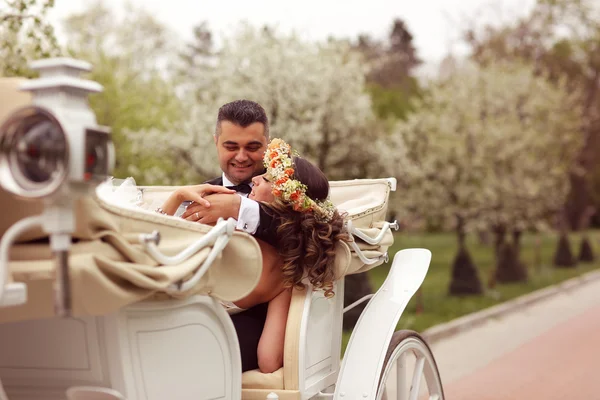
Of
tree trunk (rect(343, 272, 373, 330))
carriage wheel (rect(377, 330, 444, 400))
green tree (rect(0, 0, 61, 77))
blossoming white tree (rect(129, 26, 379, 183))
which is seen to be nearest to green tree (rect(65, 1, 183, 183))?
blossoming white tree (rect(129, 26, 379, 183))

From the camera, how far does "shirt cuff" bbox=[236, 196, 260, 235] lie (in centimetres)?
335

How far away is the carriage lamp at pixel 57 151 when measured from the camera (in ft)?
6.15

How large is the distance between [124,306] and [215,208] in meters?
0.89

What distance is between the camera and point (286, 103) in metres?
13.5

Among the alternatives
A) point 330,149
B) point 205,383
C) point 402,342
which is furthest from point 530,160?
point 205,383

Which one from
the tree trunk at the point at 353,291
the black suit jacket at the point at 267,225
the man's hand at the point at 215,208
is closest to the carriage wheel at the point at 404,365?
the black suit jacket at the point at 267,225

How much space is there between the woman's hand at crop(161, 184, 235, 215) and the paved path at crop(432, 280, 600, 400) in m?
4.62

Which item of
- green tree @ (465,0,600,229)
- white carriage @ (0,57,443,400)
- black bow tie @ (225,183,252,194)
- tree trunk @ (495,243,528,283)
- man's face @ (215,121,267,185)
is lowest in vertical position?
tree trunk @ (495,243,528,283)

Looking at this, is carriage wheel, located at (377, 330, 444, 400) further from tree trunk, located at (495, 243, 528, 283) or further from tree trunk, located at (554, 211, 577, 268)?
tree trunk, located at (554, 211, 577, 268)

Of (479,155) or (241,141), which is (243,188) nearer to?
(241,141)

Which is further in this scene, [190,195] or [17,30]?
[17,30]

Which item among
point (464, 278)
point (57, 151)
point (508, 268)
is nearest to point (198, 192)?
point (57, 151)

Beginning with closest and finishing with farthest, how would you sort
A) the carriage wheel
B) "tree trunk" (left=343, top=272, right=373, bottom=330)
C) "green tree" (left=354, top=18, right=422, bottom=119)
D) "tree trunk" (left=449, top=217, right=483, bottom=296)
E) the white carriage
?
the white carriage < the carriage wheel < "tree trunk" (left=343, top=272, right=373, bottom=330) < "tree trunk" (left=449, top=217, right=483, bottom=296) < "green tree" (left=354, top=18, right=422, bottom=119)

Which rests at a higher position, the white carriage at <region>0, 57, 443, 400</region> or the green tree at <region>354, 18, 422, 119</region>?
the green tree at <region>354, 18, 422, 119</region>
